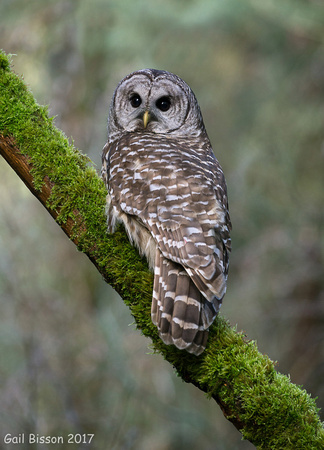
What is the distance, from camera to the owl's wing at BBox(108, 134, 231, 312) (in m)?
2.65

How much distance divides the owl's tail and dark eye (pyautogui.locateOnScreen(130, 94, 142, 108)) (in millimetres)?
1806

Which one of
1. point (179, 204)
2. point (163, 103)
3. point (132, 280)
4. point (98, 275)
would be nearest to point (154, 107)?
point (163, 103)

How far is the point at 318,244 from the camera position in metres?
6.64

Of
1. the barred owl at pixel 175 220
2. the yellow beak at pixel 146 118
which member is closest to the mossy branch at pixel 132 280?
the barred owl at pixel 175 220

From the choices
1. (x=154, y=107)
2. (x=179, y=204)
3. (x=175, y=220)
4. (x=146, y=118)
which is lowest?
(x=175, y=220)

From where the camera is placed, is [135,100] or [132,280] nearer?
[132,280]

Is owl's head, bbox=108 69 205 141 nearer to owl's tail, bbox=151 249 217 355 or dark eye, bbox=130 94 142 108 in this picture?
dark eye, bbox=130 94 142 108

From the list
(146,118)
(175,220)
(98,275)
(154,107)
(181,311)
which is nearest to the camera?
(181,311)

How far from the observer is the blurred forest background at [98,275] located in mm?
6004

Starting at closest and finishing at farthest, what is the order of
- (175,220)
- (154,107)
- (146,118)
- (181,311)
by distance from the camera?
(181,311)
(175,220)
(146,118)
(154,107)

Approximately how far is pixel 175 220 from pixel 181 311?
0.55m

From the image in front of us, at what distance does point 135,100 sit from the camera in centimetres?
398

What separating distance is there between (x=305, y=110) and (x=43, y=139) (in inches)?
219

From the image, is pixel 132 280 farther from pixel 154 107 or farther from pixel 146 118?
pixel 154 107
